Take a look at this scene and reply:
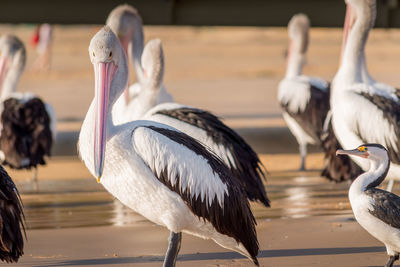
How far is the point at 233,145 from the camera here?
22.4 ft

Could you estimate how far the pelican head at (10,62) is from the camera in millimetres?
10906

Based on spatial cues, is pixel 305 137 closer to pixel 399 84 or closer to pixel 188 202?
pixel 188 202

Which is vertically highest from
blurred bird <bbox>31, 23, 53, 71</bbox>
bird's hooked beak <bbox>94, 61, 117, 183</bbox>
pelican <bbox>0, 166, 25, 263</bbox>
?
bird's hooked beak <bbox>94, 61, 117, 183</bbox>

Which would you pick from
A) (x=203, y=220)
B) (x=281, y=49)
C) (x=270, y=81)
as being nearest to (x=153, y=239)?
(x=203, y=220)

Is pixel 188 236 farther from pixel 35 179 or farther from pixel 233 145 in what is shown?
pixel 35 179

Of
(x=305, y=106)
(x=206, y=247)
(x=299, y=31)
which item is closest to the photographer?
(x=206, y=247)

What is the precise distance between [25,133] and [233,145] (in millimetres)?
3724

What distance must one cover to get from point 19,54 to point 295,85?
11.7ft

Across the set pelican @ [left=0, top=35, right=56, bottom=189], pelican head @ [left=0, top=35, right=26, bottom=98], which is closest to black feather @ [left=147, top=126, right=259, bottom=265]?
pelican @ [left=0, top=35, right=56, bottom=189]

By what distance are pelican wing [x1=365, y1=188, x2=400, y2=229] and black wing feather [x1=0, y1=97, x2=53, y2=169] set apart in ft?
16.2

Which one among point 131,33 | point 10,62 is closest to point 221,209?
point 131,33

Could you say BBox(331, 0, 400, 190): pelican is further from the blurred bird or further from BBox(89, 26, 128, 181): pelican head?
the blurred bird

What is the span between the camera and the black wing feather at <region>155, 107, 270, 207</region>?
6770mm

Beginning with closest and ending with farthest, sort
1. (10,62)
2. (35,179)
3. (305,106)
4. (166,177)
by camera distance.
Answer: (166,177), (35,179), (305,106), (10,62)
